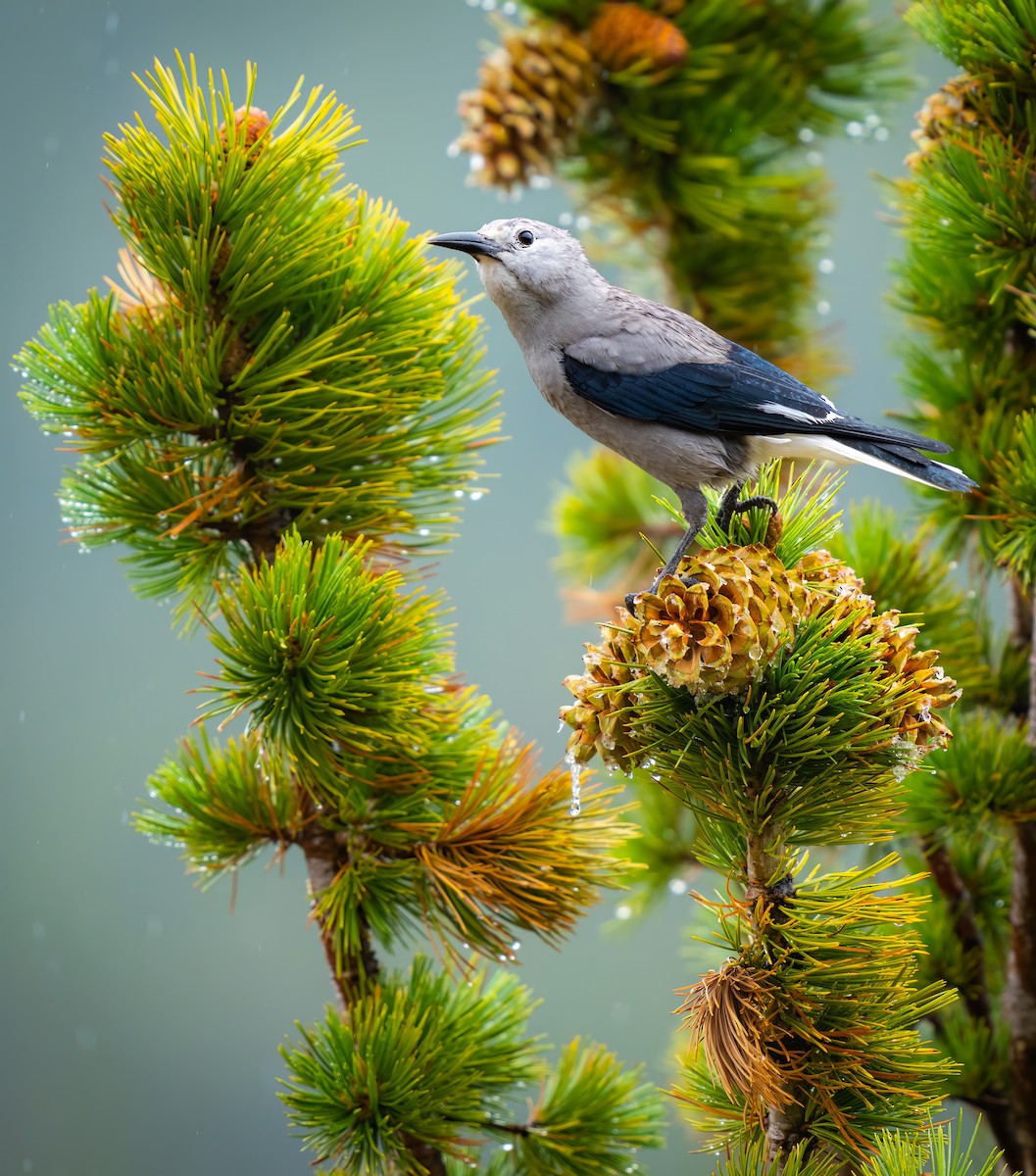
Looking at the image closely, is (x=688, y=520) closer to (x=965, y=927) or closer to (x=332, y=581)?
(x=332, y=581)

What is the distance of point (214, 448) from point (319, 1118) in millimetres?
497

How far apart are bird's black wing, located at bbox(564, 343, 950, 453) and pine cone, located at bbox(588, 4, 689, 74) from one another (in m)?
0.47

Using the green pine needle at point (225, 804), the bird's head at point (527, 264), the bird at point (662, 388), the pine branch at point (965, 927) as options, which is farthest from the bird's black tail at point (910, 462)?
the green pine needle at point (225, 804)

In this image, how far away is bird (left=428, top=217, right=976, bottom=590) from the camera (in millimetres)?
873

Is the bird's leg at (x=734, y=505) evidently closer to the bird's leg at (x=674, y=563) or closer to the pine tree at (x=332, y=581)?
the bird's leg at (x=674, y=563)

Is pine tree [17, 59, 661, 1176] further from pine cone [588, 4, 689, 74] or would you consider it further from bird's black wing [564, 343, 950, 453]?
pine cone [588, 4, 689, 74]

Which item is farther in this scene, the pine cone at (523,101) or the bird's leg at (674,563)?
the pine cone at (523,101)

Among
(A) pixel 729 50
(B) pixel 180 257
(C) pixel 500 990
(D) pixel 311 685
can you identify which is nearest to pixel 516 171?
(A) pixel 729 50

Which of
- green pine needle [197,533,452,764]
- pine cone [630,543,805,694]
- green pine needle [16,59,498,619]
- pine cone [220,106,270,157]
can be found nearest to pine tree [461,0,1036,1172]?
pine cone [630,543,805,694]

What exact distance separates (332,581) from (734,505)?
304 millimetres

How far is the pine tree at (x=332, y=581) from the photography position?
0.82 m

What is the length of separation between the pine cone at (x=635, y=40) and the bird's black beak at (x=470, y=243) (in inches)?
15.6

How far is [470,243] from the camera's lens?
3.18ft

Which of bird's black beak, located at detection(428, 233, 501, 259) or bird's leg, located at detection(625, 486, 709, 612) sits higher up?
bird's black beak, located at detection(428, 233, 501, 259)
